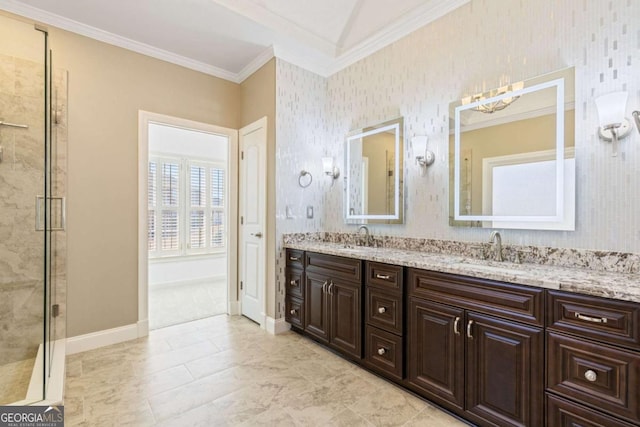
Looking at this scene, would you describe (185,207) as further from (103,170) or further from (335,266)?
(335,266)

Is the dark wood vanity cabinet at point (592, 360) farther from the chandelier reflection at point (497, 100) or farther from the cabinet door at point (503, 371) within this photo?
the chandelier reflection at point (497, 100)

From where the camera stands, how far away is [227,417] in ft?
5.88

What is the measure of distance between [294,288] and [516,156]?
7.26 ft

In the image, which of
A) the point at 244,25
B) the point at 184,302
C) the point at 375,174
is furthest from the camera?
the point at 184,302

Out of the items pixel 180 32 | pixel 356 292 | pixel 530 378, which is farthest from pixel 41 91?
pixel 530 378

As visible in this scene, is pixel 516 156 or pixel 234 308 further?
pixel 234 308

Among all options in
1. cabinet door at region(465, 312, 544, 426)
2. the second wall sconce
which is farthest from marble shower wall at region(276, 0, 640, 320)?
cabinet door at region(465, 312, 544, 426)

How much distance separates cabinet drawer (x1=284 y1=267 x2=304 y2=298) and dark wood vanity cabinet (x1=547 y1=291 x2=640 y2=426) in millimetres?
2000

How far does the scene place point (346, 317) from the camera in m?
2.47

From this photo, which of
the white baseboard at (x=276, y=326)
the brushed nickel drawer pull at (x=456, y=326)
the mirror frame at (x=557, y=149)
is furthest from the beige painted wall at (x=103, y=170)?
the mirror frame at (x=557, y=149)

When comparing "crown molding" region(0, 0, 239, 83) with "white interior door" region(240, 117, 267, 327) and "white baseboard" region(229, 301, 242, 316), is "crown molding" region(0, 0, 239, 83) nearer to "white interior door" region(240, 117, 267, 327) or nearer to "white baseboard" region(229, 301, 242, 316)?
"white interior door" region(240, 117, 267, 327)

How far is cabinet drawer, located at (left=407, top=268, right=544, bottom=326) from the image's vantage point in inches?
58.0

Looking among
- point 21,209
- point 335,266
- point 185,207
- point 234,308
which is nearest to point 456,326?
point 335,266

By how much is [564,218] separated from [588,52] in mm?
990
